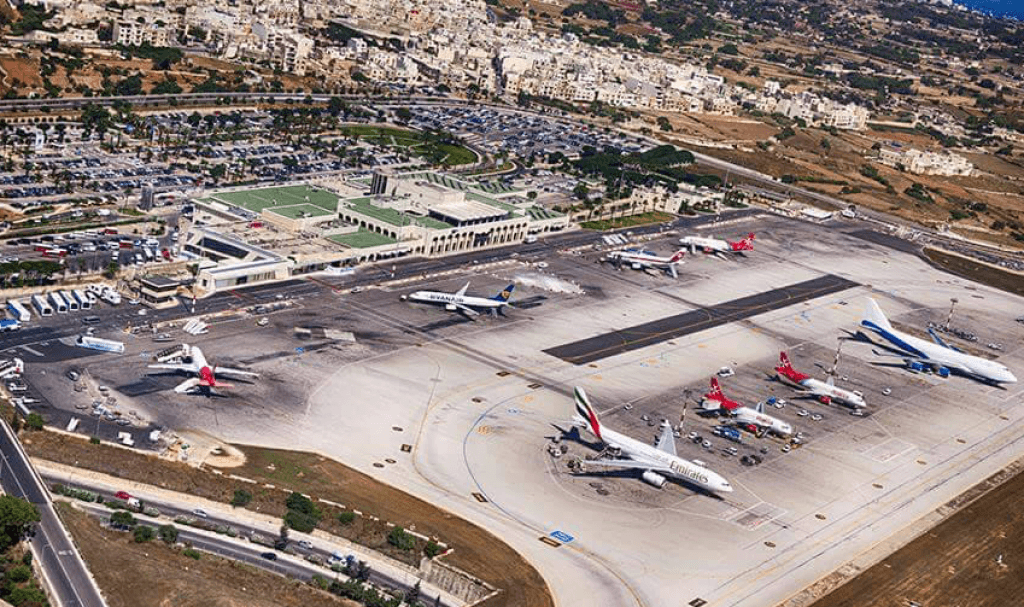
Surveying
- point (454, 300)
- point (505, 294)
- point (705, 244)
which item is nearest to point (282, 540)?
point (454, 300)

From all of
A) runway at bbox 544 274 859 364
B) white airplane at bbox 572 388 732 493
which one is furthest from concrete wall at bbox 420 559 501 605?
runway at bbox 544 274 859 364

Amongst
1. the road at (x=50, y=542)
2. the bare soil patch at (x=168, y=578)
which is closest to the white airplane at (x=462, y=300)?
the road at (x=50, y=542)

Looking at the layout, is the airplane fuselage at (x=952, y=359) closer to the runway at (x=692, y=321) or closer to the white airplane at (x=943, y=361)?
the white airplane at (x=943, y=361)

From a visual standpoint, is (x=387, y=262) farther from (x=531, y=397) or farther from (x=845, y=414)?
(x=845, y=414)

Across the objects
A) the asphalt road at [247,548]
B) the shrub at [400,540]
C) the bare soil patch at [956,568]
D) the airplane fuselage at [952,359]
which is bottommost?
the asphalt road at [247,548]

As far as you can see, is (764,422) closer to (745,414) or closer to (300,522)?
(745,414)

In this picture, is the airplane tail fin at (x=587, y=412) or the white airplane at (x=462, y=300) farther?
the white airplane at (x=462, y=300)

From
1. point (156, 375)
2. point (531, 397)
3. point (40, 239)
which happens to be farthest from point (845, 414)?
point (40, 239)
